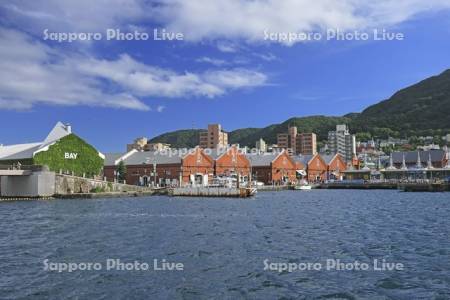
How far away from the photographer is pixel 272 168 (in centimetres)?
12106

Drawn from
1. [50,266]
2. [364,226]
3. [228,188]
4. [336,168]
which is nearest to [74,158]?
[228,188]

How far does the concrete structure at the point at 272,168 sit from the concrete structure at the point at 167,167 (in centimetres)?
1669

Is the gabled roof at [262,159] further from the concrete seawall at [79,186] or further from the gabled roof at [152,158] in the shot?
the concrete seawall at [79,186]

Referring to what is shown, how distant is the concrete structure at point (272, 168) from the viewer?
121m

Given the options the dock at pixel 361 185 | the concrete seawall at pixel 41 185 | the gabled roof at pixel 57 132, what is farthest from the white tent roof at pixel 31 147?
the dock at pixel 361 185

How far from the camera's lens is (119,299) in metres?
14.0

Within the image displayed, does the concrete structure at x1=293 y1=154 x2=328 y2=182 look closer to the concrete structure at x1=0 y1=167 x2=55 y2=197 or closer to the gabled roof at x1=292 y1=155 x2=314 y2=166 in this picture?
the gabled roof at x1=292 y1=155 x2=314 y2=166

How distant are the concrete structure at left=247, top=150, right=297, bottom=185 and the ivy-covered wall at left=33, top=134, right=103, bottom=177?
48499 mm

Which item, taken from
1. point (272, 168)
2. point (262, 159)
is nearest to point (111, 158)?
point (262, 159)

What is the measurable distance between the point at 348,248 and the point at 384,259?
8.50ft

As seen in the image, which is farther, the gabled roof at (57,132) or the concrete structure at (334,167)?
the concrete structure at (334,167)

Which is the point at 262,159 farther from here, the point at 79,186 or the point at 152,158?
the point at 79,186

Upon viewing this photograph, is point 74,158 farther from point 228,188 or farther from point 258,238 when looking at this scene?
point 258,238

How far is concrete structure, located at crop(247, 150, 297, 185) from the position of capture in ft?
398
